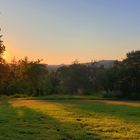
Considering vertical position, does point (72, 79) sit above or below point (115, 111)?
above

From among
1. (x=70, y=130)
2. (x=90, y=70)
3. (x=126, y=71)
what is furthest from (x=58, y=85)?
(x=70, y=130)

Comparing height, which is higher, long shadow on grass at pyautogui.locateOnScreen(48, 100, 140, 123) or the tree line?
the tree line

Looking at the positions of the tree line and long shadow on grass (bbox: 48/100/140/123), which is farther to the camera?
the tree line

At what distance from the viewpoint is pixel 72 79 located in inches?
5645

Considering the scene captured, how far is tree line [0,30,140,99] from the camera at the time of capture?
109 m

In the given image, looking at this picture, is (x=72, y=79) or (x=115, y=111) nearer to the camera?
(x=115, y=111)

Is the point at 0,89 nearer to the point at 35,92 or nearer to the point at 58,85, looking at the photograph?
the point at 35,92

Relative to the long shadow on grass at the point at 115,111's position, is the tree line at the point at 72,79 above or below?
above

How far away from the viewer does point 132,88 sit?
108312 millimetres

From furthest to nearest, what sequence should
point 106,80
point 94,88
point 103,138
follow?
point 94,88 < point 106,80 < point 103,138

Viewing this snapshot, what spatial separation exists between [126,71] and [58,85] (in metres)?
33.3

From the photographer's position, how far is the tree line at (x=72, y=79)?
109 meters

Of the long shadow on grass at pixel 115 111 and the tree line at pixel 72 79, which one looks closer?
the long shadow on grass at pixel 115 111

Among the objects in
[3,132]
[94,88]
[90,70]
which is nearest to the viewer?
[3,132]
